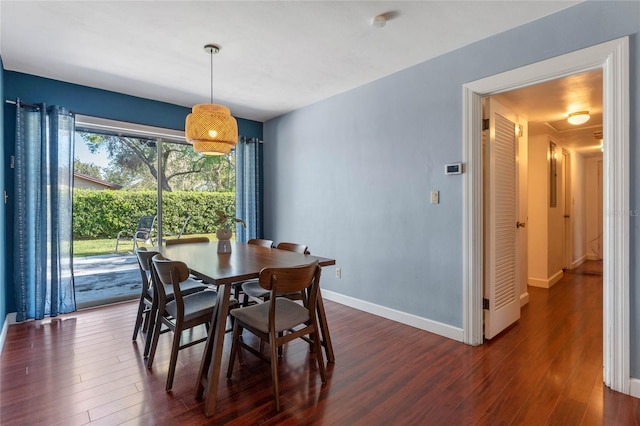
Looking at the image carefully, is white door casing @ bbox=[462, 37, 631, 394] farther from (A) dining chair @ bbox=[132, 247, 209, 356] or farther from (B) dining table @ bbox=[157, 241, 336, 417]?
(A) dining chair @ bbox=[132, 247, 209, 356]

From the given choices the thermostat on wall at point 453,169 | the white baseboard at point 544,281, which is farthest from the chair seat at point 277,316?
the white baseboard at point 544,281

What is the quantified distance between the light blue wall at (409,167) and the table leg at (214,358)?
2.00 metres

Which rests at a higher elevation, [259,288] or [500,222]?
[500,222]

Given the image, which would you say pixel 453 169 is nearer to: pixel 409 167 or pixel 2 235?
pixel 409 167

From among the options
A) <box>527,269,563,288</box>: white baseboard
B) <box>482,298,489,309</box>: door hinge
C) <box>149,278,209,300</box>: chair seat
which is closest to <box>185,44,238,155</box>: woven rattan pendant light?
<box>149,278,209,300</box>: chair seat

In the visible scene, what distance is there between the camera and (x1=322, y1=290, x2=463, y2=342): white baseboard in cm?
293

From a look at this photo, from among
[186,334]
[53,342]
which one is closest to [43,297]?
[53,342]

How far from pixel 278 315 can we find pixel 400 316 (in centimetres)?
168

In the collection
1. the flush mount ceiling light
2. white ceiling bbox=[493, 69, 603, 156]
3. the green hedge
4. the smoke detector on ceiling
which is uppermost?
the smoke detector on ceiling

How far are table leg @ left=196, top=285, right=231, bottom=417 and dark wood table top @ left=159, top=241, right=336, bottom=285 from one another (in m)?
0.11

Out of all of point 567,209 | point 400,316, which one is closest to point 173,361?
point 400,316

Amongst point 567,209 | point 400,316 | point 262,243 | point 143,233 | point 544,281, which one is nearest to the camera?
point 400,316

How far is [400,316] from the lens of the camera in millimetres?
3338

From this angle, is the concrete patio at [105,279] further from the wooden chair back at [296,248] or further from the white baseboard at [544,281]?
the white baseboard at [544,281]
